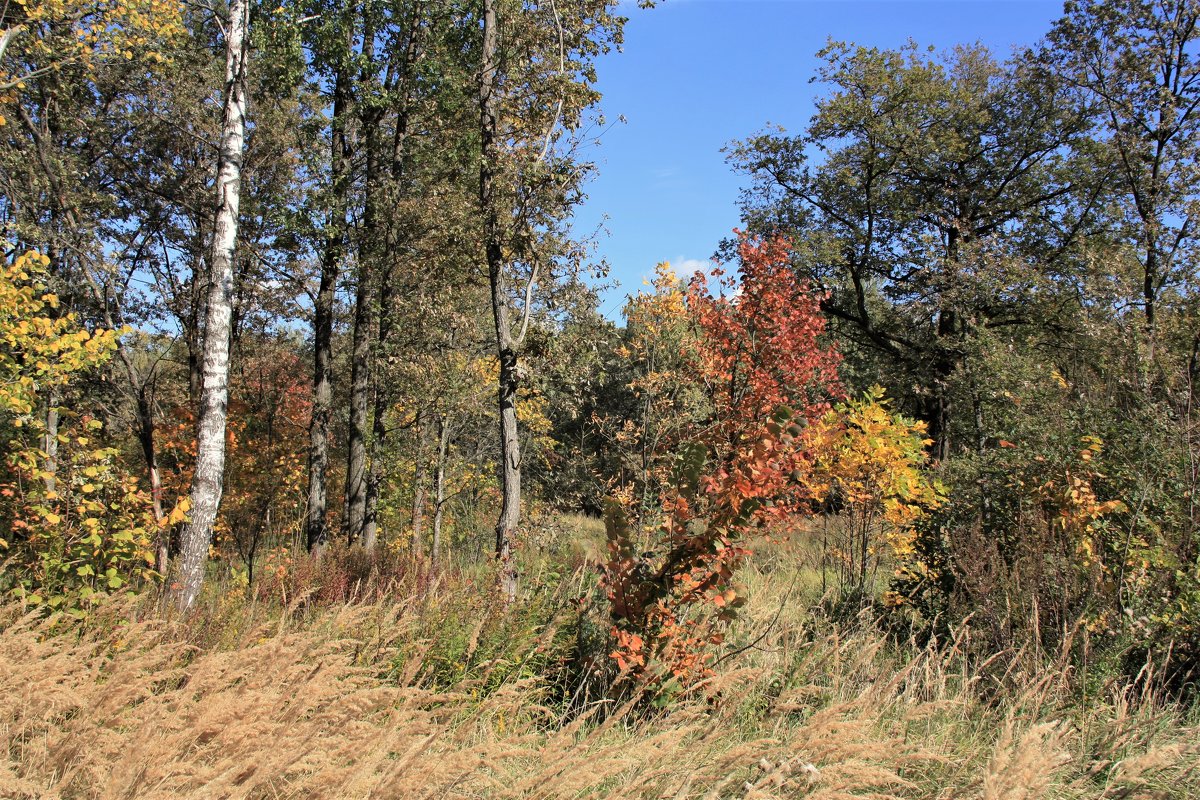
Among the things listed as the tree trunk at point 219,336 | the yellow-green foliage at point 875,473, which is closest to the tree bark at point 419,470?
the tree trunk at point 219,336

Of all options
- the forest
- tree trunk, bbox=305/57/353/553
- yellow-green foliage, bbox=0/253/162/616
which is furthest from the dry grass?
tree trunk, bbox=305/57/353/553

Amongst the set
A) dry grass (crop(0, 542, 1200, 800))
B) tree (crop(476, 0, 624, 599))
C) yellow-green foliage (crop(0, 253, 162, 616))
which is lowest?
dry grass (crop(0, 542, 1200, 800))

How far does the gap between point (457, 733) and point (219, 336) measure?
402 cm

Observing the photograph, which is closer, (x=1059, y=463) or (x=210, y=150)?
(x=1059, y=463)

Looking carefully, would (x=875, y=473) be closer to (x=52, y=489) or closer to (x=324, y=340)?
(x=52, y=489)

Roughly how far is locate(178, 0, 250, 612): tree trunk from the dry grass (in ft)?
3.64

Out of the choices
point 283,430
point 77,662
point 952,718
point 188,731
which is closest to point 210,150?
point 283,430

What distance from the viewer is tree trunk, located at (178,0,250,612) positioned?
496cm

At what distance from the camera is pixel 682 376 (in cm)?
1036

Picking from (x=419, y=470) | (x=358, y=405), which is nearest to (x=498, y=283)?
(x=358, y=405)

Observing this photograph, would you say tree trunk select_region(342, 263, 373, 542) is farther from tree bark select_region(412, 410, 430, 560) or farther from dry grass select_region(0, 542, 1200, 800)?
dry grass select_region(0, 542, 1200, 800)

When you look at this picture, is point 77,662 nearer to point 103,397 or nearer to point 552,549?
point 552,549

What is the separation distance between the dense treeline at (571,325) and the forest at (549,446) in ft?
0.21

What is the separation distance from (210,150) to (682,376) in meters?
9.68
